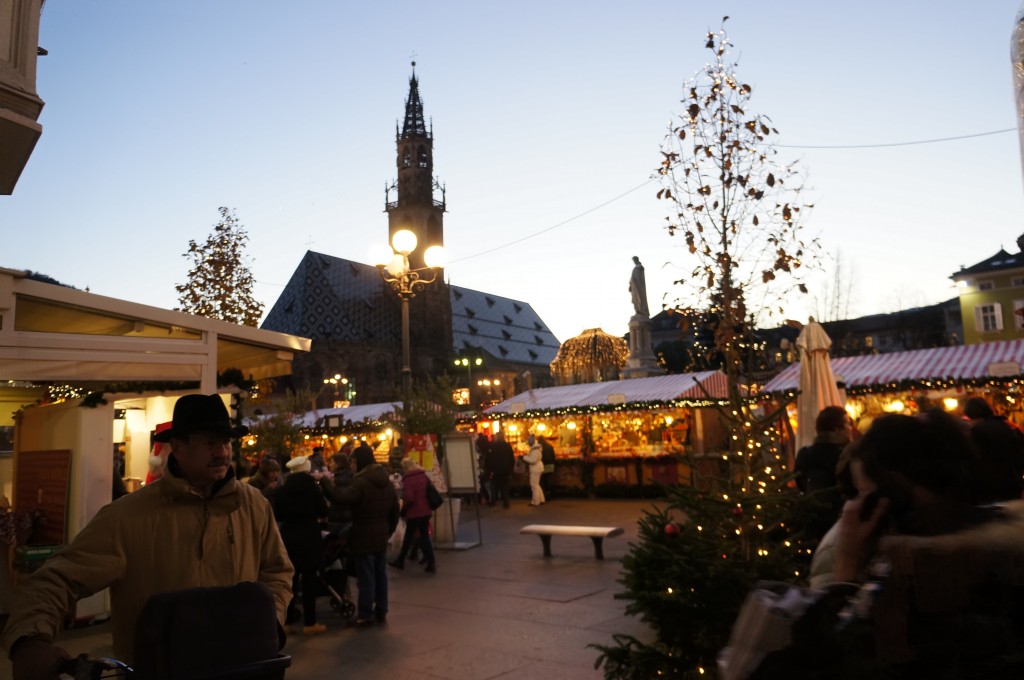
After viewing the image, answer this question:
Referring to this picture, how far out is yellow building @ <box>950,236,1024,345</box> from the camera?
4166 cm

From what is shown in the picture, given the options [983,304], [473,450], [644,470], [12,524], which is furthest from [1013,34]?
[983,304]

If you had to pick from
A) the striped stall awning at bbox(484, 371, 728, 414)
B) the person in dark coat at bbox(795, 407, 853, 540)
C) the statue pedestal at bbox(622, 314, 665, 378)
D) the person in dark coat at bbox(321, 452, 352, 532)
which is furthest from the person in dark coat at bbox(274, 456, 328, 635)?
the statue pedestal at bbox(622, 314, 665, 378)

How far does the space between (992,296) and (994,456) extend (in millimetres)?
45760

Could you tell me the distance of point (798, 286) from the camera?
30.7ft

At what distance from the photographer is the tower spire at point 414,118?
73188 mm

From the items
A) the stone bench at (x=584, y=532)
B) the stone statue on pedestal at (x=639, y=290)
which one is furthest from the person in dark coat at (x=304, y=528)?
the stone statue on pedestal at (x=639, y=290)

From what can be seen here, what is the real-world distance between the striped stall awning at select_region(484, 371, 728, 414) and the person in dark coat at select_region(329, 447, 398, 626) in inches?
456

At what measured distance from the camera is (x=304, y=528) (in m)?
7.82

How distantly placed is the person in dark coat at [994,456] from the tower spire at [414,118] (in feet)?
231

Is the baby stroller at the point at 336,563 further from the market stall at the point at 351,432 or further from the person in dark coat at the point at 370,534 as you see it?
the market stall at the point at 351,432

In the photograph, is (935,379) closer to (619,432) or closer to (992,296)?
(619,432)

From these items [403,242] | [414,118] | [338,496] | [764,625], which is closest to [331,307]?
[414,118]

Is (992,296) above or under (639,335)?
above

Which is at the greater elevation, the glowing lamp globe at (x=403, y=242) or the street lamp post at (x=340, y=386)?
the street lamp post at (x=340, y=386)
